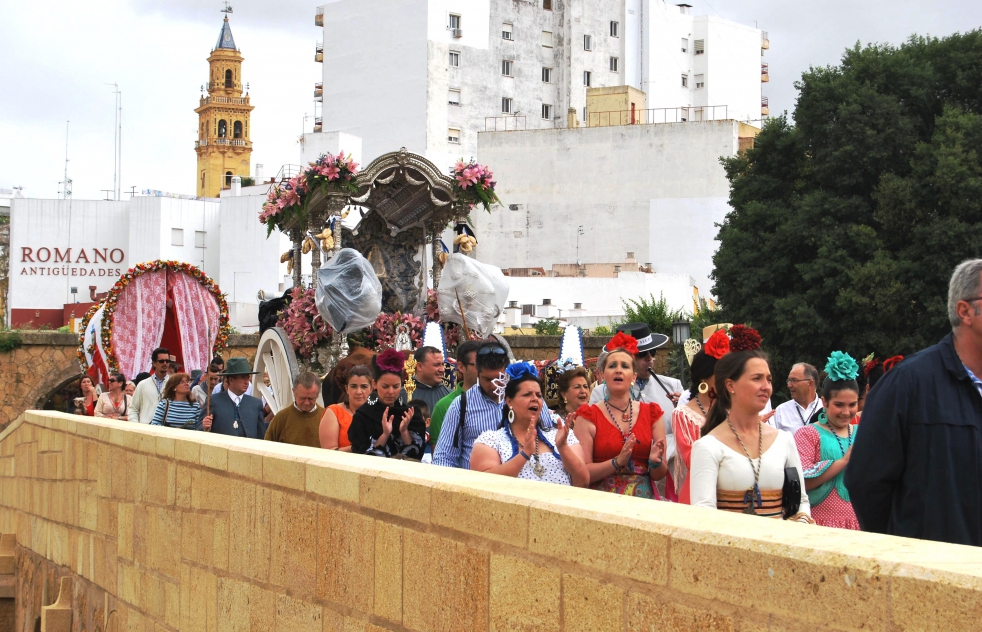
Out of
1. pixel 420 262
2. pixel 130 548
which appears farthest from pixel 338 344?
pixel 130 548

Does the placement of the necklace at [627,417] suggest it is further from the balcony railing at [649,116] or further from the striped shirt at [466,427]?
the balcony railing at [649,116]

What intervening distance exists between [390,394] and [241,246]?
158 ft

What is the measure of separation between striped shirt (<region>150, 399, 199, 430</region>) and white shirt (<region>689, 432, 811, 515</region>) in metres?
6.71

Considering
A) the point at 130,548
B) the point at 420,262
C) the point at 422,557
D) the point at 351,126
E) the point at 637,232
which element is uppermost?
the point at 351,126

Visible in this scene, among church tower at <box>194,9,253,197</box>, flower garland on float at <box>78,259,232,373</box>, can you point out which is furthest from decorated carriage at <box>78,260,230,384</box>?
church tower at <box>194,9,253,197</box>

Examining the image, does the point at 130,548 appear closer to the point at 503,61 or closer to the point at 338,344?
the point at 338,344

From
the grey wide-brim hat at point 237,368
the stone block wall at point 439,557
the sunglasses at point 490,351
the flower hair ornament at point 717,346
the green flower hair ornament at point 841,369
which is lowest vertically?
the stone block wall at point 439,557

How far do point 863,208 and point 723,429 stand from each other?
2717 cm

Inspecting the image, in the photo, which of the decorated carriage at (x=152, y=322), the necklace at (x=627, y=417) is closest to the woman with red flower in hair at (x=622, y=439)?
the necklace at (x=627, y=417)

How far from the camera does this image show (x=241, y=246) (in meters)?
54.7

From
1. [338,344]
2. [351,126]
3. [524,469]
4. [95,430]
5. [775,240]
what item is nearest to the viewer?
[524,469]

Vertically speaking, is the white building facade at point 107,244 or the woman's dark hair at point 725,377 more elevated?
the white building facade at point 107,244

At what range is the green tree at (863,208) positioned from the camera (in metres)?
28.8

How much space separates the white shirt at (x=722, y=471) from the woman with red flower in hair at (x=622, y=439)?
4.49 ft
